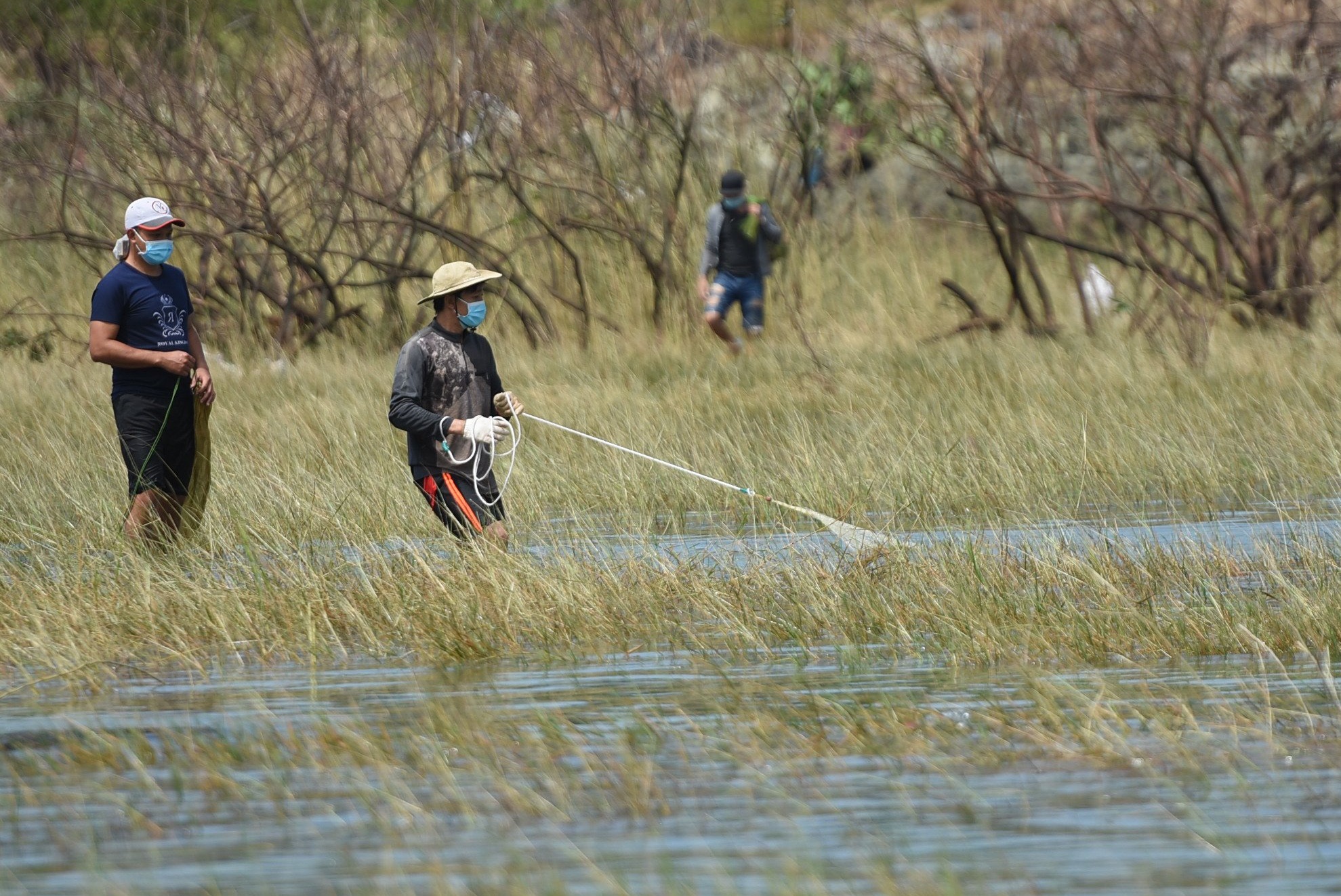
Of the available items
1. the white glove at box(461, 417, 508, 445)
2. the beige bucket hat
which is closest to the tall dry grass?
the white glove at box(461, 417, 508, 445)

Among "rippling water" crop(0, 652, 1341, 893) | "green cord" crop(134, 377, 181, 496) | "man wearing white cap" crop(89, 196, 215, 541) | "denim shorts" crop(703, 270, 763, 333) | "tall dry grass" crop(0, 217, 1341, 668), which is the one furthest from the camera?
"denim shorts" crop(703, 270, 763, 333)

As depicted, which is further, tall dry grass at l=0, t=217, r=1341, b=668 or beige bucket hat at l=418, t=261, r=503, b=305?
beige bucket hat at l=418, t=261, r=503, b=305

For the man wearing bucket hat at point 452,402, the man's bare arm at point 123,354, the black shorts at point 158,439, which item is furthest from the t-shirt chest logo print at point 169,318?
the man wearing bucket hat at point 452,402

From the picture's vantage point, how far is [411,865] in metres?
4.72

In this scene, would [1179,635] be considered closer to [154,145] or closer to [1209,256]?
[154,145]

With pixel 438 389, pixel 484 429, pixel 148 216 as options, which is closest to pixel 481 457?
pixel 438 389

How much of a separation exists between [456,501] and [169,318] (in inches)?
65.0

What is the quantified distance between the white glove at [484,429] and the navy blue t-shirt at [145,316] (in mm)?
1624

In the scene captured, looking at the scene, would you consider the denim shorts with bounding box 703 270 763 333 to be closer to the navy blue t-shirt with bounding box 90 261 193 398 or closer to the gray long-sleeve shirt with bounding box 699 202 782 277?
the gray long-sleeve shirt with bounding box 699 202 782 277

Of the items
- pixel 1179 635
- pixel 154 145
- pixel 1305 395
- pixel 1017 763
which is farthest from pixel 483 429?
pixel 154 145

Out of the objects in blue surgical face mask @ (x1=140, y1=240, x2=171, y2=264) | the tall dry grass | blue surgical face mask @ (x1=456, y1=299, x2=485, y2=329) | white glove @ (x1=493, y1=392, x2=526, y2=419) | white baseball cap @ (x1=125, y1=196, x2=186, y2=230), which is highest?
white baseball cap @ (x1=125, y1=196, x2=186, y2=230)

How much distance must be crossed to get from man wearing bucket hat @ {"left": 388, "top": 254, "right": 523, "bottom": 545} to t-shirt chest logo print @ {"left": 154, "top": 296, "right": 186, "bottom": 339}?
117 centimetres

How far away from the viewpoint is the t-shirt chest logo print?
9.47 meters

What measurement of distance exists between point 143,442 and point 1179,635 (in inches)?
193
